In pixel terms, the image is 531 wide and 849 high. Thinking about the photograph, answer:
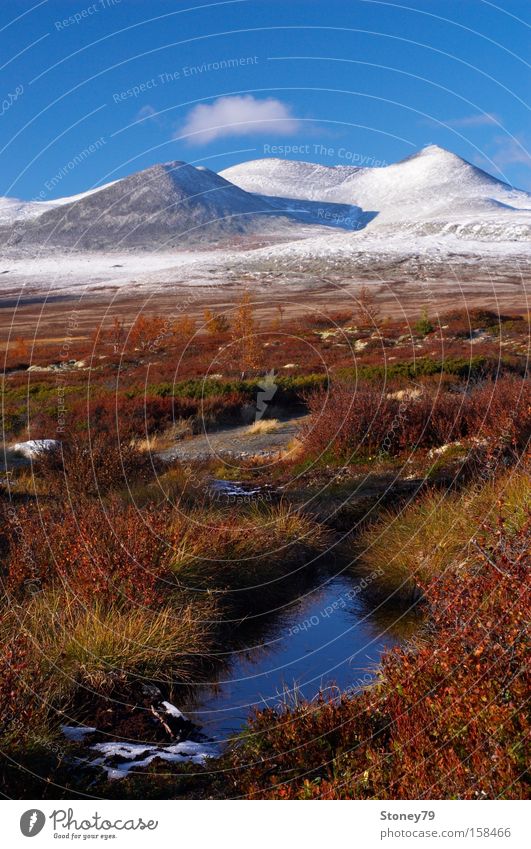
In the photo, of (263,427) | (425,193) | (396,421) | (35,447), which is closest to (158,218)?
(425,193)

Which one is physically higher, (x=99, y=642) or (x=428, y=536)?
(x=428, y=536)

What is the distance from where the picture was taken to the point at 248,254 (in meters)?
42.4

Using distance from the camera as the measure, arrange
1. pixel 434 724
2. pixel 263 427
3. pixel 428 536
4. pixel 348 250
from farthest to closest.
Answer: pixel 348 250
pixel 263 427
pixel 428 536
pixel 434 724

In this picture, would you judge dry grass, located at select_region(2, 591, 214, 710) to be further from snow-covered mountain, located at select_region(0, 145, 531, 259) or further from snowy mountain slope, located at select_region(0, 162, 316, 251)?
snowy mountain slope, located at select_region(0, 162, 316, 251)

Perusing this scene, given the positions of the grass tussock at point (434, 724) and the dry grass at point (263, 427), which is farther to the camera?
the dry grass at point (263, 427)

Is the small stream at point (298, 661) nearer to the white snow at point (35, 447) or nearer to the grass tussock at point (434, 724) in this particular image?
the grass tussock at point (434, 724)

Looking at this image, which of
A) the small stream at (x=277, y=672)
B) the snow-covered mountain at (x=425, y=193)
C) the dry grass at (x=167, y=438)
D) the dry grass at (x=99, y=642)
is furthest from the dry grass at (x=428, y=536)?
the snow-covered mountain at (x=425, y=193)

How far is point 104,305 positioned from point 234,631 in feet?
132

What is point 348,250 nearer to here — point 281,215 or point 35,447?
point 35,447

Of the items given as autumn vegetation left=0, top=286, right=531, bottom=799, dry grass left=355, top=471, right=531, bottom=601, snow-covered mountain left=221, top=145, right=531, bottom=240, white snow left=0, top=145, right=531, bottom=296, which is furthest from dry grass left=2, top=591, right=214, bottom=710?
snow-covered mountain left=221, top=145, right=531, bottom=240

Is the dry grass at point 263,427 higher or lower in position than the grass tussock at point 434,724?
higher

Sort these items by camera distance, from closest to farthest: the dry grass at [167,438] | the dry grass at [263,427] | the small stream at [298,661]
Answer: the small stream at [298,661] → the dry grass at [167,438] → the dry grass at [263,427]

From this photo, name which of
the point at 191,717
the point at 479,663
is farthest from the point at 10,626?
the point at 479,663

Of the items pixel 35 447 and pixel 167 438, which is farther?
pixel 167 438
